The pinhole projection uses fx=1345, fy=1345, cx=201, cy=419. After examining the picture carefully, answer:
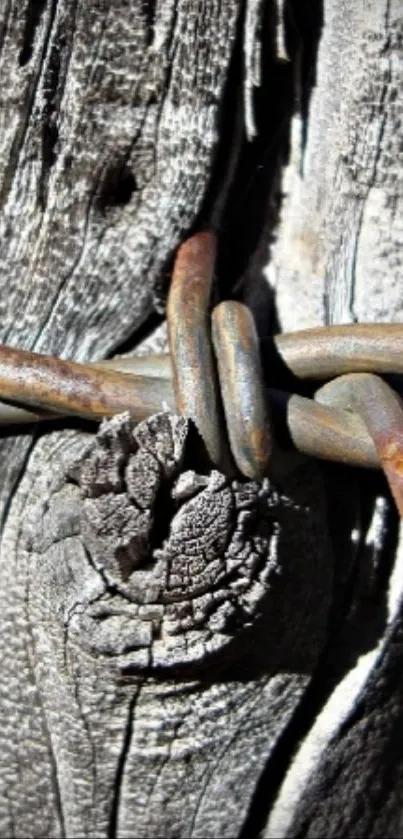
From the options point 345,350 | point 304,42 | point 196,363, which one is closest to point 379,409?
point 345,350

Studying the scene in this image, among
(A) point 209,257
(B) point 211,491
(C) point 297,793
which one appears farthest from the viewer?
(C) point 297,793

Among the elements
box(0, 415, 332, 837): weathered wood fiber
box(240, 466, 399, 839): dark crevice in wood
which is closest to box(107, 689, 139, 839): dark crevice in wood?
box(0, 415, 332, 837): weathered wood fiber

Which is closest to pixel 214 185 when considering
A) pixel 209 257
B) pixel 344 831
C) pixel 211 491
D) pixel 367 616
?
pixel 209 257

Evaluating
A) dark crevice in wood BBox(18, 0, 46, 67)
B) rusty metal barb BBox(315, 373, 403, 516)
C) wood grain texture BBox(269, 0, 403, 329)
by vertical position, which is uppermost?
dark crevice in wood BBox(18, 0, 46, 67)

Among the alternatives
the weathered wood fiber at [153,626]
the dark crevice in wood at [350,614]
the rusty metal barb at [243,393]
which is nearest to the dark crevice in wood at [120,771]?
the weathered wood fiber at [153,626]

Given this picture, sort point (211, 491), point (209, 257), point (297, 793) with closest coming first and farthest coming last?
Answer: point (211, 491) < point (209, 257) < point (297, 793)

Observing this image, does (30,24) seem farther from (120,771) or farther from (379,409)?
(120,771)

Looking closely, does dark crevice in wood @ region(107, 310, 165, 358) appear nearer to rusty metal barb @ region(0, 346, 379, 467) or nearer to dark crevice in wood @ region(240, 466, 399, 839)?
rusty metal barb @ region(0, 346, 379, 467)

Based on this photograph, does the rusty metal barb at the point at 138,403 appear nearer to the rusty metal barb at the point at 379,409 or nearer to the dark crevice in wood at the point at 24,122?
the rusty metal barb at the point at 379,409

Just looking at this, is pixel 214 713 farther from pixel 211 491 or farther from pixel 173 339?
pixel 173 339
